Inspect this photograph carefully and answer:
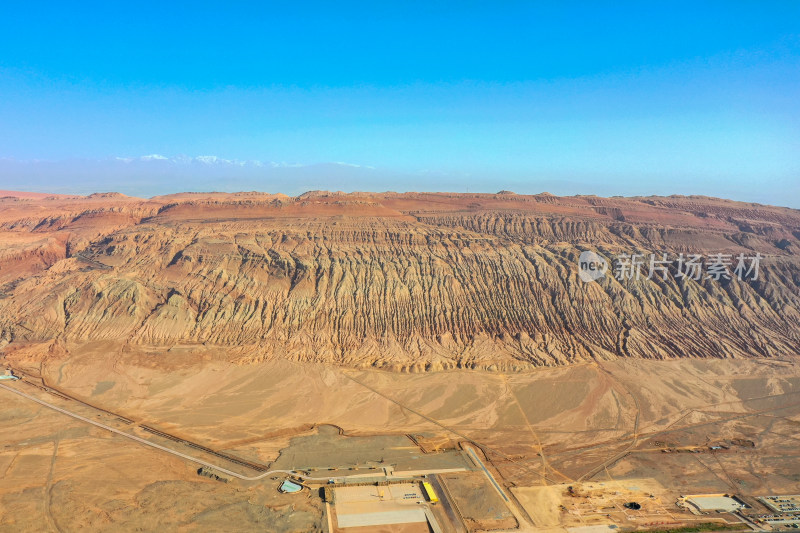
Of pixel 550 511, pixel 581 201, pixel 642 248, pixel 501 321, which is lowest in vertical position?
pixel 550 511

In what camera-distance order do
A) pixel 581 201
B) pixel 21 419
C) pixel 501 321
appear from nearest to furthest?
1. pixel 21 419
2. pixel 501 321
3. pixel 581 201

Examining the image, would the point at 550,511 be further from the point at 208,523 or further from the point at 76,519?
the point at 76,519

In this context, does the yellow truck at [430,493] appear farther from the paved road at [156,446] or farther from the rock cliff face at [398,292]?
the rock cliff face at [398,292]

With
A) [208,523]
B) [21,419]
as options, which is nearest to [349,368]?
[208,523]
